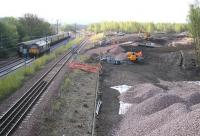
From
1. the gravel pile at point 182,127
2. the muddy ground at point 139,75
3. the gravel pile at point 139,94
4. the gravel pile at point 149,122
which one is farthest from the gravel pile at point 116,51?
the gravel pile at point 182,127

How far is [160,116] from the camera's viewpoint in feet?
62.8

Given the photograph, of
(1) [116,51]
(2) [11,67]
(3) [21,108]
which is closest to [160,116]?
(3) [21,108]

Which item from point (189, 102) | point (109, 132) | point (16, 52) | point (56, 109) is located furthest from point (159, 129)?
point (16, 52)

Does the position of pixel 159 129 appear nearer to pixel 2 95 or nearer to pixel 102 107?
pixel 102 107

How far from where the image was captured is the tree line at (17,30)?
191 ft

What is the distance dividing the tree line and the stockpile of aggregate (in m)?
32.4

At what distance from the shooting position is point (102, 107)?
25.1 meters

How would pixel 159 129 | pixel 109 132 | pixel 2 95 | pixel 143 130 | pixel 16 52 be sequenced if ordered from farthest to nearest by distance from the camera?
pixel 16 52
pixel 2 95
pixel 109 132
pixel 143 130
pixel 159 129

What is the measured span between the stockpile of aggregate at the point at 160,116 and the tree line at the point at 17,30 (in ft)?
106

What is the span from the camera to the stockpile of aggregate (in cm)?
1588

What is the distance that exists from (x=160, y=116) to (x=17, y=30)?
188ft

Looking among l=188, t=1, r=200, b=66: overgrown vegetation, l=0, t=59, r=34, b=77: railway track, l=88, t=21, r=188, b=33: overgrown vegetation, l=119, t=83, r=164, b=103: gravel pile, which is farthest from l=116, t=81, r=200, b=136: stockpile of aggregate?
l=88, t=21, r=188, b=33: overgrown vegetation

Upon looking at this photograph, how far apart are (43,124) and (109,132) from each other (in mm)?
3854

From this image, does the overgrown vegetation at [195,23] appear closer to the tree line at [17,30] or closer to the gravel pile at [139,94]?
the gravel pile at [139,94]
